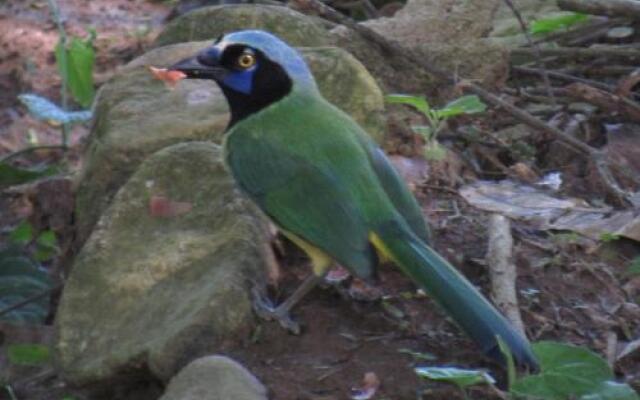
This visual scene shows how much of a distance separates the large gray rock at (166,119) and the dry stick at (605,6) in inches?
39.0

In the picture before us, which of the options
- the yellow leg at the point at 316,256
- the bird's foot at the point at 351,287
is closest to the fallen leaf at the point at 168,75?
the yellow leg at the point at 316,256

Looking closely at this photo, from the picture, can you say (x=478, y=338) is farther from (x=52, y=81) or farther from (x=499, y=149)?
(x=52, y=81)

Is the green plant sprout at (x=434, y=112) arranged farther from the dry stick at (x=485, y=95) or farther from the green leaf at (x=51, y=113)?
the green leaf at (x=51, y=113)

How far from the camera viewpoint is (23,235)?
5348mm

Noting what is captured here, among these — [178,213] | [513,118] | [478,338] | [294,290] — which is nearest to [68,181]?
[178,213]

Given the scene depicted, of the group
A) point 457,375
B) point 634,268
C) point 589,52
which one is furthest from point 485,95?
point 457,375

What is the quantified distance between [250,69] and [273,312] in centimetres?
69

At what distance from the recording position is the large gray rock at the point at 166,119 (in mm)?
4551

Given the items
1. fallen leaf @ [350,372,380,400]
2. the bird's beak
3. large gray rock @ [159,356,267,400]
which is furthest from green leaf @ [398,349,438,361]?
the bird's beak

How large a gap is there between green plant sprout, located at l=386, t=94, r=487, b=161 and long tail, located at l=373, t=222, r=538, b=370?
2.50ft

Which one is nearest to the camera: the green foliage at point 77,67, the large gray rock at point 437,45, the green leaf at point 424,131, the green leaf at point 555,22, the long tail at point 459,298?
the long tail at point 459,298

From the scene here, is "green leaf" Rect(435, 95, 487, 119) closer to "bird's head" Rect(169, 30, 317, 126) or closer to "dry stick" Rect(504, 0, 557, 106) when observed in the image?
"bird's head" Rect(169, 30, 317, 126)

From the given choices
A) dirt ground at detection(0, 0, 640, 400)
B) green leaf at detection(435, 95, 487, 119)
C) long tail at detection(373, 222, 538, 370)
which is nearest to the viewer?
long tail at detection(373, 222, 538, 370)

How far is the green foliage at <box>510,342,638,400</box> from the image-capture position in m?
3.40
